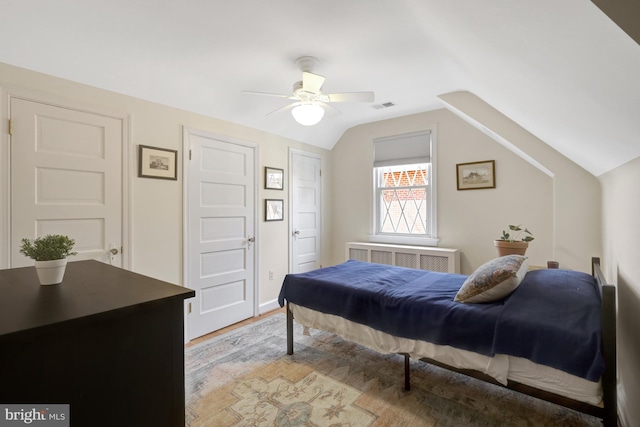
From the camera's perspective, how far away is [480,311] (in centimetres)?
175

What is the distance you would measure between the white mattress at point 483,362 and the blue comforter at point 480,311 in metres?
0.05

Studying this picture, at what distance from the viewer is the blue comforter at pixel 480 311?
146 centimetres

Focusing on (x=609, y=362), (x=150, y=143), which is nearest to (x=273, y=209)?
(x=150, y=143)

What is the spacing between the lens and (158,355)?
0.89 m

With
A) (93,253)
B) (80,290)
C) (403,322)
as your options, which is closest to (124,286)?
(80,290)

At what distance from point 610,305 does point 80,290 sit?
7.15 ft

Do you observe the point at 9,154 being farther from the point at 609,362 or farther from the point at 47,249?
the point at 609,362

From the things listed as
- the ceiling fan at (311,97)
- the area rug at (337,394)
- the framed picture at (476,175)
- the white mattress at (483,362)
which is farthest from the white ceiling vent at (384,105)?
the area rug at (337,394)

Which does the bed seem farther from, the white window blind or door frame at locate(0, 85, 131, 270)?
the white window blind

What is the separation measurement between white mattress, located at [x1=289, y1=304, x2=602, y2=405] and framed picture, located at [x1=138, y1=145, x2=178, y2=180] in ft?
6.57

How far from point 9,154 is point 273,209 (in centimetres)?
250

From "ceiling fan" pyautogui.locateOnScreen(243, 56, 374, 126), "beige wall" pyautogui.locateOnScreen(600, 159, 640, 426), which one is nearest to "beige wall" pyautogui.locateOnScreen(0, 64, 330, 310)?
"ceiling fan" pyautogui.locateOnScreen(243, 56, 374, 126)

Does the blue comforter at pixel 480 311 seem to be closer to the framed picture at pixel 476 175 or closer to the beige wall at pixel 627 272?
the beige wall at pixel 627 272

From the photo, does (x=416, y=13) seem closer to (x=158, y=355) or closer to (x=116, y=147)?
(x=158, y=355)
